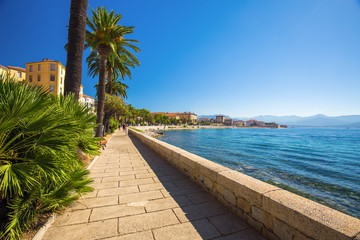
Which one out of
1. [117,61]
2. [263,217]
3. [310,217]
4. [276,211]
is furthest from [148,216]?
[117,61]

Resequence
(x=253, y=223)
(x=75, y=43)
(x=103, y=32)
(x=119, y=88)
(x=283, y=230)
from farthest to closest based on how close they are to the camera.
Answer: (x=119, y=88), (x=103, y=32), (x=75, y=43), (x=253, y=223), (x=283, y=230)

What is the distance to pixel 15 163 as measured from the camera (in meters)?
2.02

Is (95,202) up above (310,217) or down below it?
below

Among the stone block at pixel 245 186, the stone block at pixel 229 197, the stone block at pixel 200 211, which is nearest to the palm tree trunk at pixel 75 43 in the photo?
the stone block at pixel 200 211

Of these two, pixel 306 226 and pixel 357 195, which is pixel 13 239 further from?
pixel 357 195

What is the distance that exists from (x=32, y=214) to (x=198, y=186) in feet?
10.2

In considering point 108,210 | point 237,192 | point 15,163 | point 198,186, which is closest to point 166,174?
point 198,186

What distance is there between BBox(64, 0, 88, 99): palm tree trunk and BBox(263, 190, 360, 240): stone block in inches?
254

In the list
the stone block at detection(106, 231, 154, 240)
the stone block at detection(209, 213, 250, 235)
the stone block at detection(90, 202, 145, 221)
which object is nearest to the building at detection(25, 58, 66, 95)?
the stone block at detection(90, 202, 145, 221)

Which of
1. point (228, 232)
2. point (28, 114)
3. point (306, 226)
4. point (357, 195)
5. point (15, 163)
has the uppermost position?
point (28, 114)

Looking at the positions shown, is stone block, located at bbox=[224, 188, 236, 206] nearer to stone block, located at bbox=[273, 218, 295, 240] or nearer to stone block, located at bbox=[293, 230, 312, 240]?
stone block, located at bbox=[273, 218, 295, 240]

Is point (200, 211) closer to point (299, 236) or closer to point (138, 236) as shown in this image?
point (138, 236)

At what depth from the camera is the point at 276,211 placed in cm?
213

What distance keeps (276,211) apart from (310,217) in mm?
418
